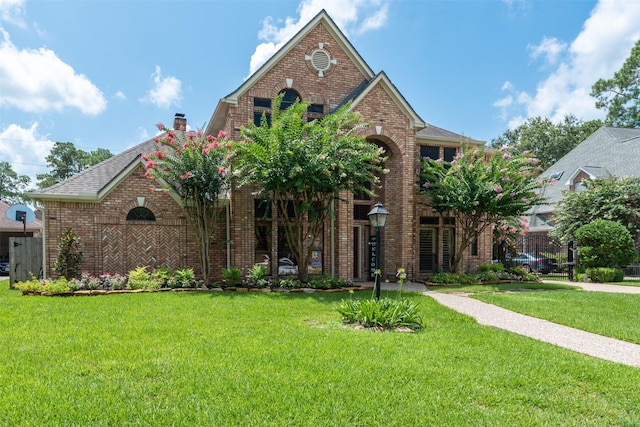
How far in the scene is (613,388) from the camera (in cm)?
407

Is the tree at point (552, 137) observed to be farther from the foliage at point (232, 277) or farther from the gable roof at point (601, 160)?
the foliage at point (232, 277)

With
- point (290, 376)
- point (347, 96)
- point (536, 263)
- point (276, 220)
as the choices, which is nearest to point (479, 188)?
point (347, 96)

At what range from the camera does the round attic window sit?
46.2 feet

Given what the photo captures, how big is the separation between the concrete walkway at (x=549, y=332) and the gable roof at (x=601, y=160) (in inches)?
665

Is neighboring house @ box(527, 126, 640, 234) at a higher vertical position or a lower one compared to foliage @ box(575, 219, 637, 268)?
higher

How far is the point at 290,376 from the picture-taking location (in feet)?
13.8

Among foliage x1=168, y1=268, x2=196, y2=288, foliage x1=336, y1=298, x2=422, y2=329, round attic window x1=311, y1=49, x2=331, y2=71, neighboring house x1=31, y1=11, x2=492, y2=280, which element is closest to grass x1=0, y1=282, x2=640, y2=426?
foliage x1=336, y1=298, x2=422, y2=329

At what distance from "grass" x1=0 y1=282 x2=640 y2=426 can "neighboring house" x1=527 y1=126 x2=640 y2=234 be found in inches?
844

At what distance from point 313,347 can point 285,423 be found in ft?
6.69

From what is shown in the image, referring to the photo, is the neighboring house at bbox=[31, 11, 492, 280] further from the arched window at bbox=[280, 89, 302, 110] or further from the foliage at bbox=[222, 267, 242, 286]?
the foliage at bbox=[222, 267, 242, 286]

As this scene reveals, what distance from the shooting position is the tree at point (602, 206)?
1783 cm

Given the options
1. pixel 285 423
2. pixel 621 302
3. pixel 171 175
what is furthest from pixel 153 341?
pixel 621 302

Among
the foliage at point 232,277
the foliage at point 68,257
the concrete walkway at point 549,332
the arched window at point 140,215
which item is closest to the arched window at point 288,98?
the arched window at point 140,215

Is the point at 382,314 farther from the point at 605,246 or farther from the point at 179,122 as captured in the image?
the point at 179,122
